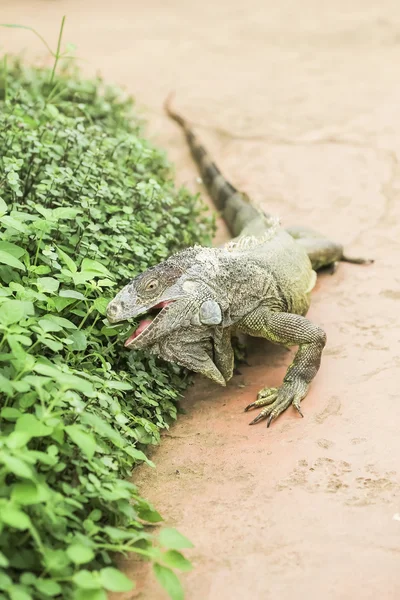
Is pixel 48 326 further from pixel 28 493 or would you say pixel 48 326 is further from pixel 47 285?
pixel 28 493

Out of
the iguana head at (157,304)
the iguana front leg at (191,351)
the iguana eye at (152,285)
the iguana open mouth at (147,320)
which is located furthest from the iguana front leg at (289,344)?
the iguana eye at (152,285)

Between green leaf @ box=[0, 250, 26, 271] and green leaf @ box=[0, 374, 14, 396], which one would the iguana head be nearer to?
green leaf @ box=[0, 250, 26, 271]

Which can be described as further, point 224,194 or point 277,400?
point 224,194

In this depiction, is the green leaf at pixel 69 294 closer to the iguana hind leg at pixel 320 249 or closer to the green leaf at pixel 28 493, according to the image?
the green leaf at pixel 28 493

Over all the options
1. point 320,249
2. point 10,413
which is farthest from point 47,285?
point 320,249

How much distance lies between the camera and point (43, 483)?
2918 millimetres

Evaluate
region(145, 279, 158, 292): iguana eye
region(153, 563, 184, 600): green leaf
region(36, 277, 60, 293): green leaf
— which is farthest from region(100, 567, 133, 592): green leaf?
region(145, 279, 158, 292): iguana eye

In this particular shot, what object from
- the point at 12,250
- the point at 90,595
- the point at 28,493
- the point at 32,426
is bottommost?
the point at 90,595

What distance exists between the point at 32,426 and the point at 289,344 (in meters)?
2.32

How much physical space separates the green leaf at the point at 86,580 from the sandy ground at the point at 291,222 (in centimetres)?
57

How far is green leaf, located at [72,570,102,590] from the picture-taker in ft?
8.52

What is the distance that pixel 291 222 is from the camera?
6.98 metres

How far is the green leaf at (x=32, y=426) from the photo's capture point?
289 centimetres

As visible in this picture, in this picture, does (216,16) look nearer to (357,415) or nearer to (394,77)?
(394,77)
